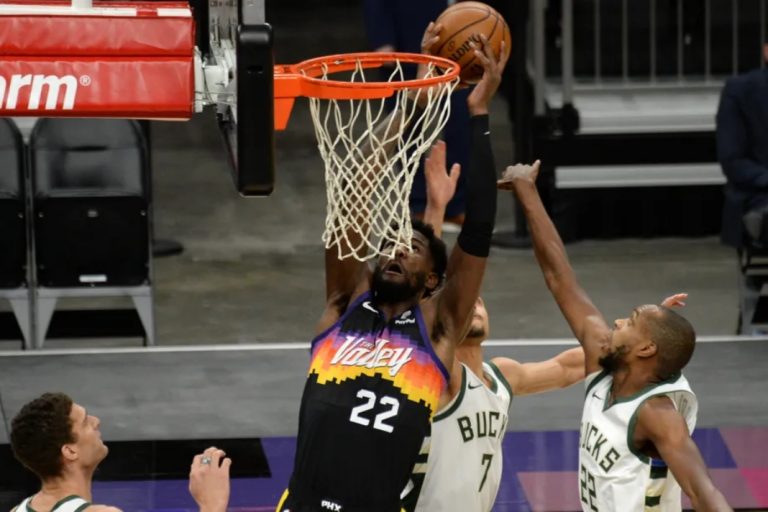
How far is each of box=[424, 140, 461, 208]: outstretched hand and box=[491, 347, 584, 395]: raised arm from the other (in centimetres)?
77

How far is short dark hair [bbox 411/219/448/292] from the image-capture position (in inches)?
215

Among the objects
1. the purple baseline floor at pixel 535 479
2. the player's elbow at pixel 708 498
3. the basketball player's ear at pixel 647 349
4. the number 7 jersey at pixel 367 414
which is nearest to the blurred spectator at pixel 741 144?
the purple baseline floor at pixel 535 479

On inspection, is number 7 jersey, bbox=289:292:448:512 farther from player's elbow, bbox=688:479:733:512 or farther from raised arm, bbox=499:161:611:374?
player's elbow, bbox=688:479:733:512

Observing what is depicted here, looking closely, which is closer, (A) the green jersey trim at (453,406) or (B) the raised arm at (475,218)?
(B) the raised arm at (475,218)

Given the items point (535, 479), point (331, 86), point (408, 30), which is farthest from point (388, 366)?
point (408, 30)

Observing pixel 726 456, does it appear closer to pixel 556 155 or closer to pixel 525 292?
pixel 525 292

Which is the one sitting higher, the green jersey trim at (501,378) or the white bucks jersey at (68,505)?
A: the white bucks jersey at (68,505)

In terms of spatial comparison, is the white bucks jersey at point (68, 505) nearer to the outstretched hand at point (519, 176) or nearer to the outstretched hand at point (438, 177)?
the outstretched hand at point (438, 177)

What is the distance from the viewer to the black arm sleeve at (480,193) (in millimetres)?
5211

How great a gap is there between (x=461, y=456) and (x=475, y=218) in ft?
2.75

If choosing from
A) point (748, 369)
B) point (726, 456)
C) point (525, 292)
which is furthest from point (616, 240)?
point (726, 456)

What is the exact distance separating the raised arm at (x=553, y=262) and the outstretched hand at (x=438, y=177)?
209 millimetres

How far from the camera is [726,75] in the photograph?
12.2 metres

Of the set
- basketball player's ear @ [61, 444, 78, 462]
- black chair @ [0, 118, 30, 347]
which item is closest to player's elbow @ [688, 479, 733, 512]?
basketball player's ear @ [61, 444, 78, 462]
